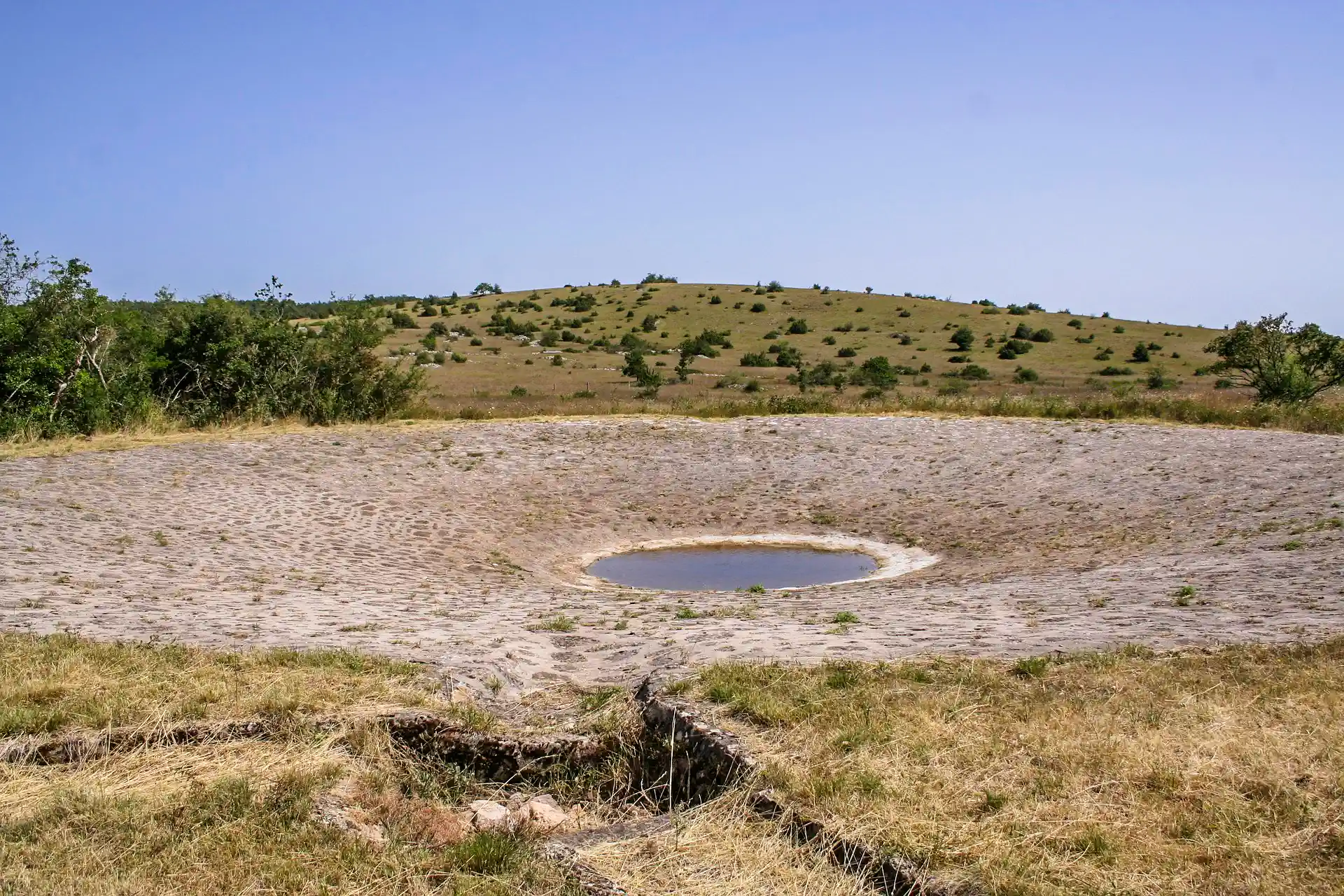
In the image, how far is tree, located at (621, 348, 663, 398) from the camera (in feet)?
101

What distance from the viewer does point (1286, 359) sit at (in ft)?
83.1

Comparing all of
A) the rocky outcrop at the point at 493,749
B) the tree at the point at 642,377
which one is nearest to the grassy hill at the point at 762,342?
the tree at the point at 642,377

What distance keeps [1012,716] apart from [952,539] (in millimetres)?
8356

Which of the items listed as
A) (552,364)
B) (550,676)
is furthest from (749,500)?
(552,364)

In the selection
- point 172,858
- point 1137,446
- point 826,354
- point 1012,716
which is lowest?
point 172,858

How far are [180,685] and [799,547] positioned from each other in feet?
29.9

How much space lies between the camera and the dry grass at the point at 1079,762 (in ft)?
13.5

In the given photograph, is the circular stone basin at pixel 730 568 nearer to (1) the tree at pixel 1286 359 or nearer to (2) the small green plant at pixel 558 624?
(2) the small green plant at pixel 558 624

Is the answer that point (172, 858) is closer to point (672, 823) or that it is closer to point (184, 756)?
point (184, 756)

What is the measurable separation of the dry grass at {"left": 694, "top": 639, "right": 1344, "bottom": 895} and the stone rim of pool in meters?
5.50

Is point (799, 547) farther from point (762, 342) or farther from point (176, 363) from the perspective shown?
point (762, 342)

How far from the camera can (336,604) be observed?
9.24m

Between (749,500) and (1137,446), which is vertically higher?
(1137,446)

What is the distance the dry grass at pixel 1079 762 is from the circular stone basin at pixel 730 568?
5415 mm
